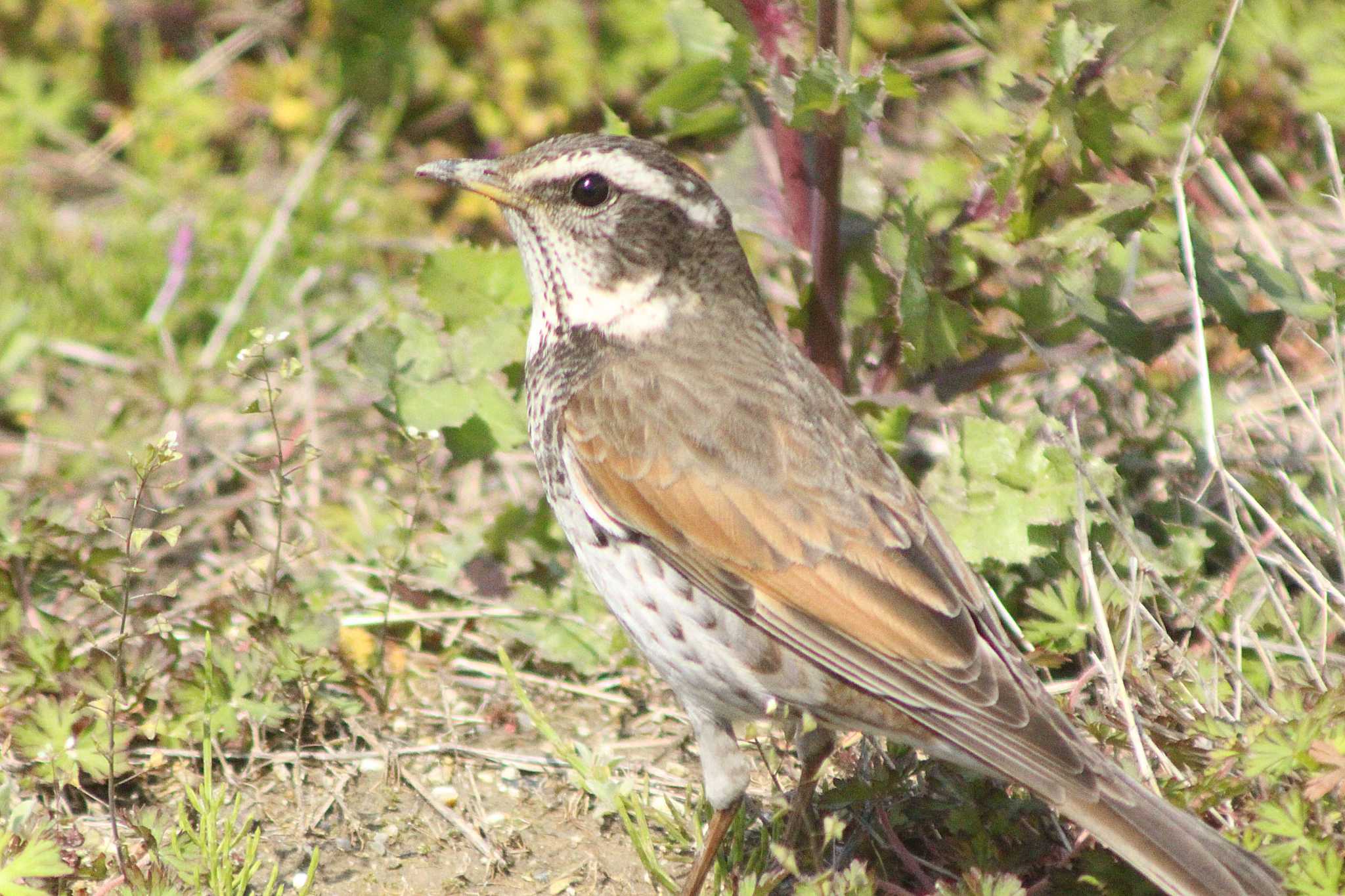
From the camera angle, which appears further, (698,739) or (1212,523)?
(1212,523)

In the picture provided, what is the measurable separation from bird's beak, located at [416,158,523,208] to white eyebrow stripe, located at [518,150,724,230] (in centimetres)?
6

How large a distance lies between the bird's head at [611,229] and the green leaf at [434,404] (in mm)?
599

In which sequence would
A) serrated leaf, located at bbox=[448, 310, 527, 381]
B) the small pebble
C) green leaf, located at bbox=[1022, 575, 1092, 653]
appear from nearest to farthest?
the small pebble < green leaf, located at bbox=[1022, 575, 1092, 653] < serrated leaf, located at bbox=[448, 310, 527, 381]

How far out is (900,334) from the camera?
15.8 ft

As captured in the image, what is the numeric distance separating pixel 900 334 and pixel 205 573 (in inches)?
99.4

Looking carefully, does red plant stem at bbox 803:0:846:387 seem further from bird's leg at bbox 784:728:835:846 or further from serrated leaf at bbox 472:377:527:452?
bird's leg at bbox 784:728:835:846

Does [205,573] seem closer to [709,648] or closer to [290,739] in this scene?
[290,739]

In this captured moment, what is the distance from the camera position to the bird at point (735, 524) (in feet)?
12.1

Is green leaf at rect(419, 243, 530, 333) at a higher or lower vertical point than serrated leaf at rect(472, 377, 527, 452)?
higher

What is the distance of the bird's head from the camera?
4.39 m

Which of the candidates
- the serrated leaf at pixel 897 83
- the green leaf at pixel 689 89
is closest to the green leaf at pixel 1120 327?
the serrated leaf at pixel 897 83

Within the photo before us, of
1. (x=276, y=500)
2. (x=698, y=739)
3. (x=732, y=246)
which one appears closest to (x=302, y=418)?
(x=276, y=500)

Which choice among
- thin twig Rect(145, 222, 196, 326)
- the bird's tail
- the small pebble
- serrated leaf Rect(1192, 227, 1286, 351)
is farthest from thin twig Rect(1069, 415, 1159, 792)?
thin twig Rect(145, 222, 196, 326)

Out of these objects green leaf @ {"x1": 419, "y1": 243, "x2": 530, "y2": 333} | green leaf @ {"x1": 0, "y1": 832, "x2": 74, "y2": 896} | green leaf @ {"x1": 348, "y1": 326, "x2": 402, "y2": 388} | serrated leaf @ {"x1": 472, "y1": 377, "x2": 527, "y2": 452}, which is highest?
green leaf @ {"x1": 419, "y1": 243, "x2": 530, "y2": 333}
